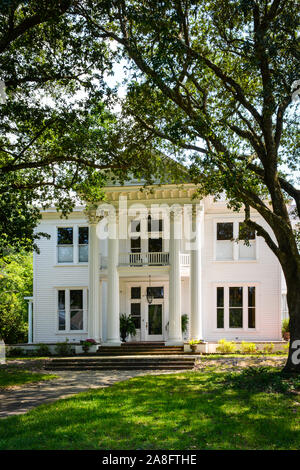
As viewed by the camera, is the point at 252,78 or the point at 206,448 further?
the point at 252,78

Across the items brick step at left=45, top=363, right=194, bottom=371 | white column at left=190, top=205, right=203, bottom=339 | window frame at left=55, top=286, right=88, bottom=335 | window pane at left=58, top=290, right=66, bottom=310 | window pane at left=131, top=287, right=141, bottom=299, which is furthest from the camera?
window pane at left=58, top=290, right=66, bottom=310

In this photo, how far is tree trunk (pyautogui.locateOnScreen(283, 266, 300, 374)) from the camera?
1360 centimetres

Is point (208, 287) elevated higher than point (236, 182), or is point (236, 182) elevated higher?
point (236, 182)

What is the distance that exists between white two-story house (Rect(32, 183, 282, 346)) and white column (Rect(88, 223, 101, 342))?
47 mm

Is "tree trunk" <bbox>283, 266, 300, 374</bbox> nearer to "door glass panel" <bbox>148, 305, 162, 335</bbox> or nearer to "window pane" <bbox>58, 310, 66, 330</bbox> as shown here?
"door glass panel" <bbox>148, 305, 162, 335</bbox>

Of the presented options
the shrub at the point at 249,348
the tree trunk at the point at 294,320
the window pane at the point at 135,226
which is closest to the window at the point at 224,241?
the window pane at the point at 135,226

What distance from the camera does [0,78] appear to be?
1471 cm

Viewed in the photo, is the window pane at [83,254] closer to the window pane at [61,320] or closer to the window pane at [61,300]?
the window pane at [61,300]

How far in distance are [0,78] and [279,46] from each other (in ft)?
25.7

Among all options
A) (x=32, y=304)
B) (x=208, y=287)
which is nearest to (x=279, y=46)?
(x=208, y=287)

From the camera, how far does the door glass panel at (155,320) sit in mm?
26688

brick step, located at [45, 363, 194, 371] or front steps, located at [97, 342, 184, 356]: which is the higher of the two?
front steps, located at [97, 342, 184, 356]

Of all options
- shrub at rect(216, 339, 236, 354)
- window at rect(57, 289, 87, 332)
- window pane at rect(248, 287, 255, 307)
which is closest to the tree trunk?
shrub at rect(216, 339, 236, 354)

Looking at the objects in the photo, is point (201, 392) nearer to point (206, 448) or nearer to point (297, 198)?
point (206, 448)
